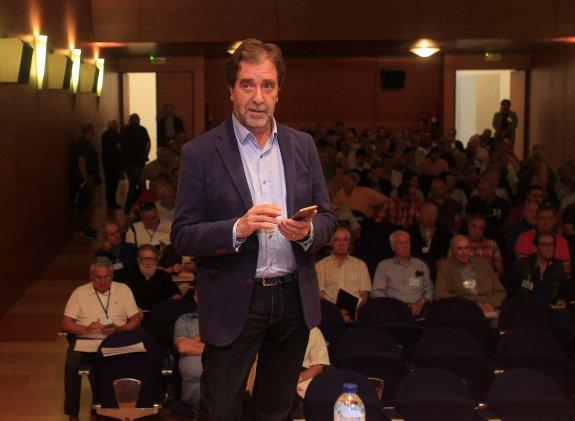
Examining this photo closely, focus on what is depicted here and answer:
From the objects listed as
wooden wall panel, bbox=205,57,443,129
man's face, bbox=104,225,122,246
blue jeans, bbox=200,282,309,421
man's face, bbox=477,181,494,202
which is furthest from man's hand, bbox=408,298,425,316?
wooden wall panel, bbox=205,57,443,129

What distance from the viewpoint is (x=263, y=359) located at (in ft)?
9.42

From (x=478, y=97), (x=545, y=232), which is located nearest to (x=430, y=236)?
(x=545, y=232)

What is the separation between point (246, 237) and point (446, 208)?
8627 mm

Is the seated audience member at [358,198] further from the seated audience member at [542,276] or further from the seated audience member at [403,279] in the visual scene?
the seated audience member at [542,276]

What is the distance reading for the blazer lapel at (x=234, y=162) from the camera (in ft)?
8.86

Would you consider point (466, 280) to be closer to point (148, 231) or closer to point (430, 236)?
point (430, 236)

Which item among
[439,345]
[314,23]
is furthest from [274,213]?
[314,23]

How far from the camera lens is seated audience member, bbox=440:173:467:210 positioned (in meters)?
12.0

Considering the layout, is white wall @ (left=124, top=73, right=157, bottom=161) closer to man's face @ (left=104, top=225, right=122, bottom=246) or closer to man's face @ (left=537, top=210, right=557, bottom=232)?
man's face @ (left=104, top=225, right=122, bottom=246)

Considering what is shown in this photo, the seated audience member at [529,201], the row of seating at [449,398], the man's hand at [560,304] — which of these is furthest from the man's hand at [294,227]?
the seated audience member at [529,201]

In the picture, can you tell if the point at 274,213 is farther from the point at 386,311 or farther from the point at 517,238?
the point at 517,238

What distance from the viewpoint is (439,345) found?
6551mm

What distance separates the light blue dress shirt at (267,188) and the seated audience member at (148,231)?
6.97 metres

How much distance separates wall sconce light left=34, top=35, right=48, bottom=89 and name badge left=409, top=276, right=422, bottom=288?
5.48m
